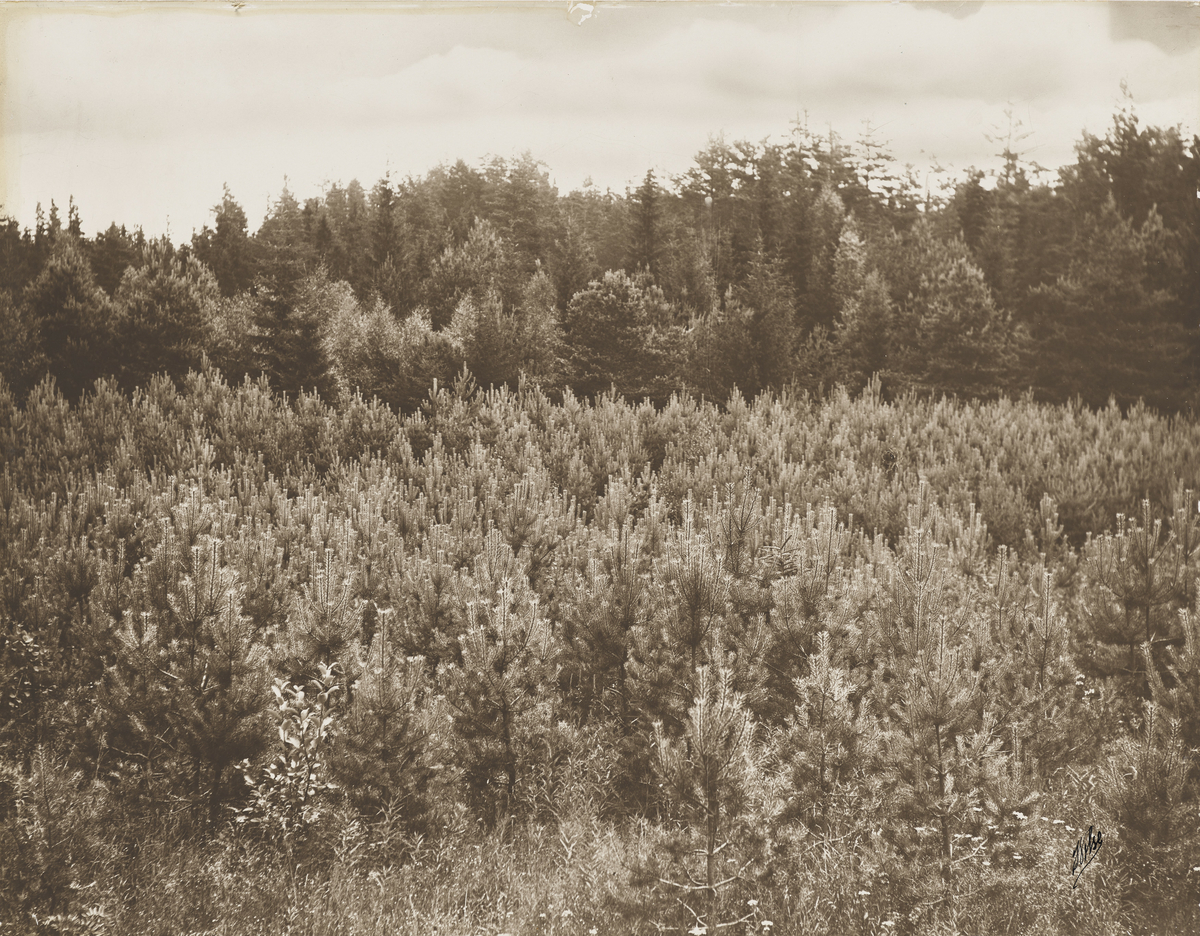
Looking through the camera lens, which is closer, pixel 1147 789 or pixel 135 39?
pixel 1147 789

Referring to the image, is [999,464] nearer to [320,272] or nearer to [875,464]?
[875,464]

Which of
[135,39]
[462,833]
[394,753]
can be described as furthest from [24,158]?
[462,833]

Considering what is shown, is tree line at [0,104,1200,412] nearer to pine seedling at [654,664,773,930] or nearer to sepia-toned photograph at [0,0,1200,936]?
sepia-toned photograph at [0,0,1200,936]

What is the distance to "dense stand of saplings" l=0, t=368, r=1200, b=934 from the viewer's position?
3.44 m

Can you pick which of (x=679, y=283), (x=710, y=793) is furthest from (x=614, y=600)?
(x=679, y=283)

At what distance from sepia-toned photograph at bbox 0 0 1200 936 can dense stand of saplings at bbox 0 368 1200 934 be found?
25 mm

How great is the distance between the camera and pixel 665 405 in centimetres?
983

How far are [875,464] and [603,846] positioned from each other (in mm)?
5790

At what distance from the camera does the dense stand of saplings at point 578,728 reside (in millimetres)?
3436
